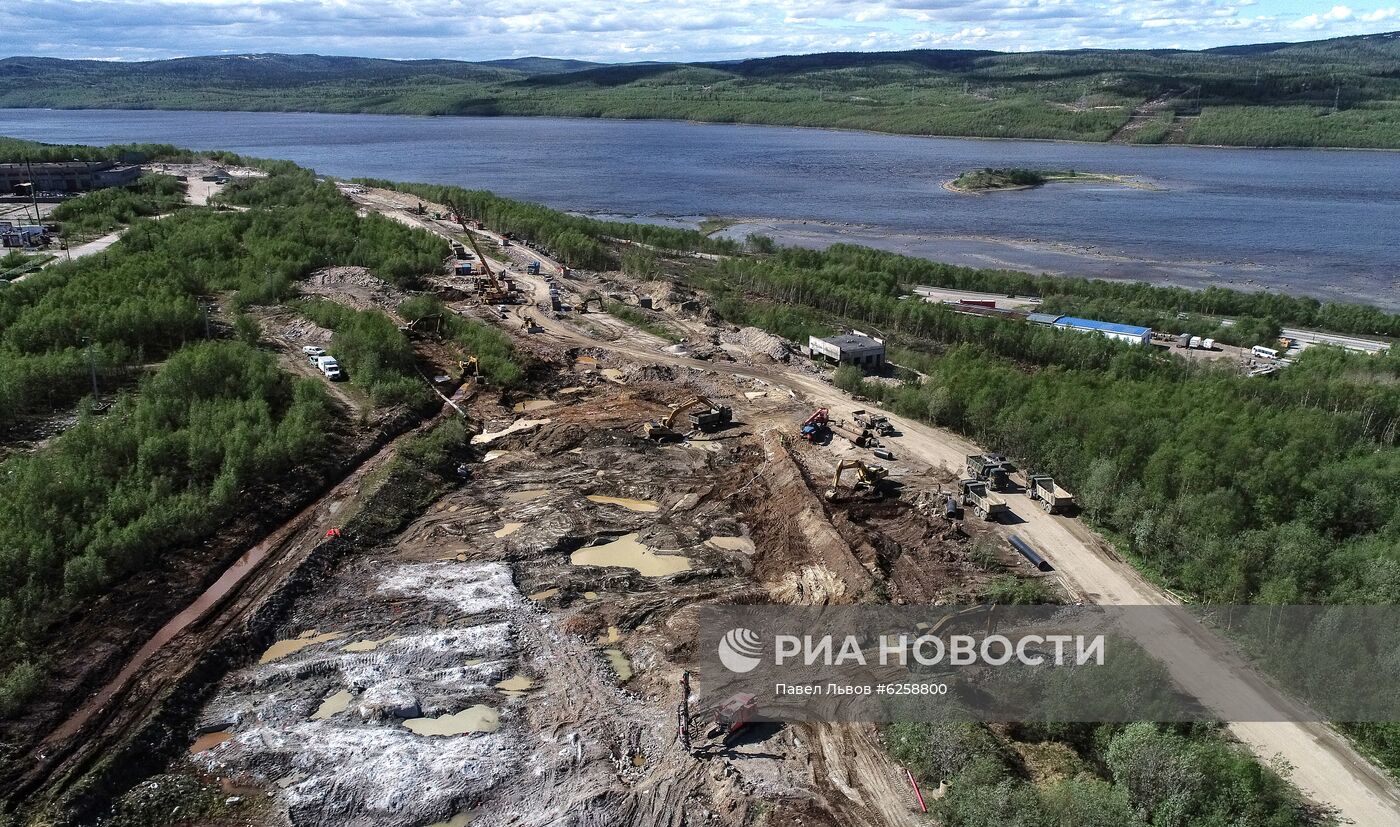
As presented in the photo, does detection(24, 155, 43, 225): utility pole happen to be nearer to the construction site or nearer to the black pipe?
→ the construction site

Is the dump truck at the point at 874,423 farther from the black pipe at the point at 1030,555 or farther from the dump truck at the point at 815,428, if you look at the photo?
the black pipe at the point at 1030,555

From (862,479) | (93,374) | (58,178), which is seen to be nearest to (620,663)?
(862,479)

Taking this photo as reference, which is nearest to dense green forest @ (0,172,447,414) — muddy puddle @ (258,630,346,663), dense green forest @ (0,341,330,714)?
dense green forest @ (0,341,330,714)

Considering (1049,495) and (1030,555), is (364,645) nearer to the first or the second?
(1030,555)

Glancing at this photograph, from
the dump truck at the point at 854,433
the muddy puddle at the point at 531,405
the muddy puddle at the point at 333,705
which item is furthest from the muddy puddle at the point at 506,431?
the muddy puddle at the point at 333,705

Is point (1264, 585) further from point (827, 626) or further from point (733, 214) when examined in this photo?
point (733, 214)

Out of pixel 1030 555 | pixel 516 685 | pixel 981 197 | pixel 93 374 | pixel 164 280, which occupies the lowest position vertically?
pixel 516 685
